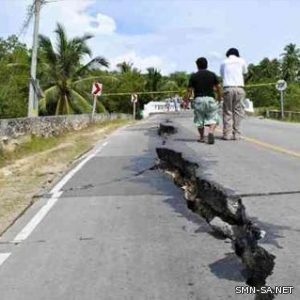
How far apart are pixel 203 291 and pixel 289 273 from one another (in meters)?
0.75

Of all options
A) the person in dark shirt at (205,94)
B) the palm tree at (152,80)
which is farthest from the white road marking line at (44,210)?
the palm tree at (152,80)

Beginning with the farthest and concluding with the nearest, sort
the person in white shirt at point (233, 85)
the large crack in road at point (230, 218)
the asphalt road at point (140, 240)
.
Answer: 1. the person in white shirt at point (233, 85)
2. the asphalt road at point (140, 240)
3. the large crack in road at point (230, 218)

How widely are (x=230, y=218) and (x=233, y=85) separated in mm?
8652

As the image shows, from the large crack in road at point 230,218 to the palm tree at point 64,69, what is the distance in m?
35.6

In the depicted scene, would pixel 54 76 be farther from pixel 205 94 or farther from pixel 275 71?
pixel 275 71

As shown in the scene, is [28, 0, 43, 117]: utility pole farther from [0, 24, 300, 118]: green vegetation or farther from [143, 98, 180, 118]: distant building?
[143, 98, 180, 118]: distant building

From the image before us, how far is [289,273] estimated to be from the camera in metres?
5.25

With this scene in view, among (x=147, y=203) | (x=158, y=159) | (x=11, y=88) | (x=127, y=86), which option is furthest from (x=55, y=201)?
(x=127, y=86)

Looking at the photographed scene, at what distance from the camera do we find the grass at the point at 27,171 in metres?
9.82

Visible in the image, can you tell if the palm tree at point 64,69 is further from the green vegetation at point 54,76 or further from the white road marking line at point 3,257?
the white road marking line at point 3,257

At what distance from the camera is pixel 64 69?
45.8m

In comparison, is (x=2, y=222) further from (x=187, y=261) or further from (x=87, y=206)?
(x=187, y=261)

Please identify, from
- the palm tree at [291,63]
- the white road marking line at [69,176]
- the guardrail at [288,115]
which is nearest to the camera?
the white road marking line at [69,176]

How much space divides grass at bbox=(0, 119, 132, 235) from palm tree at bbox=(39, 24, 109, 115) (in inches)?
881
